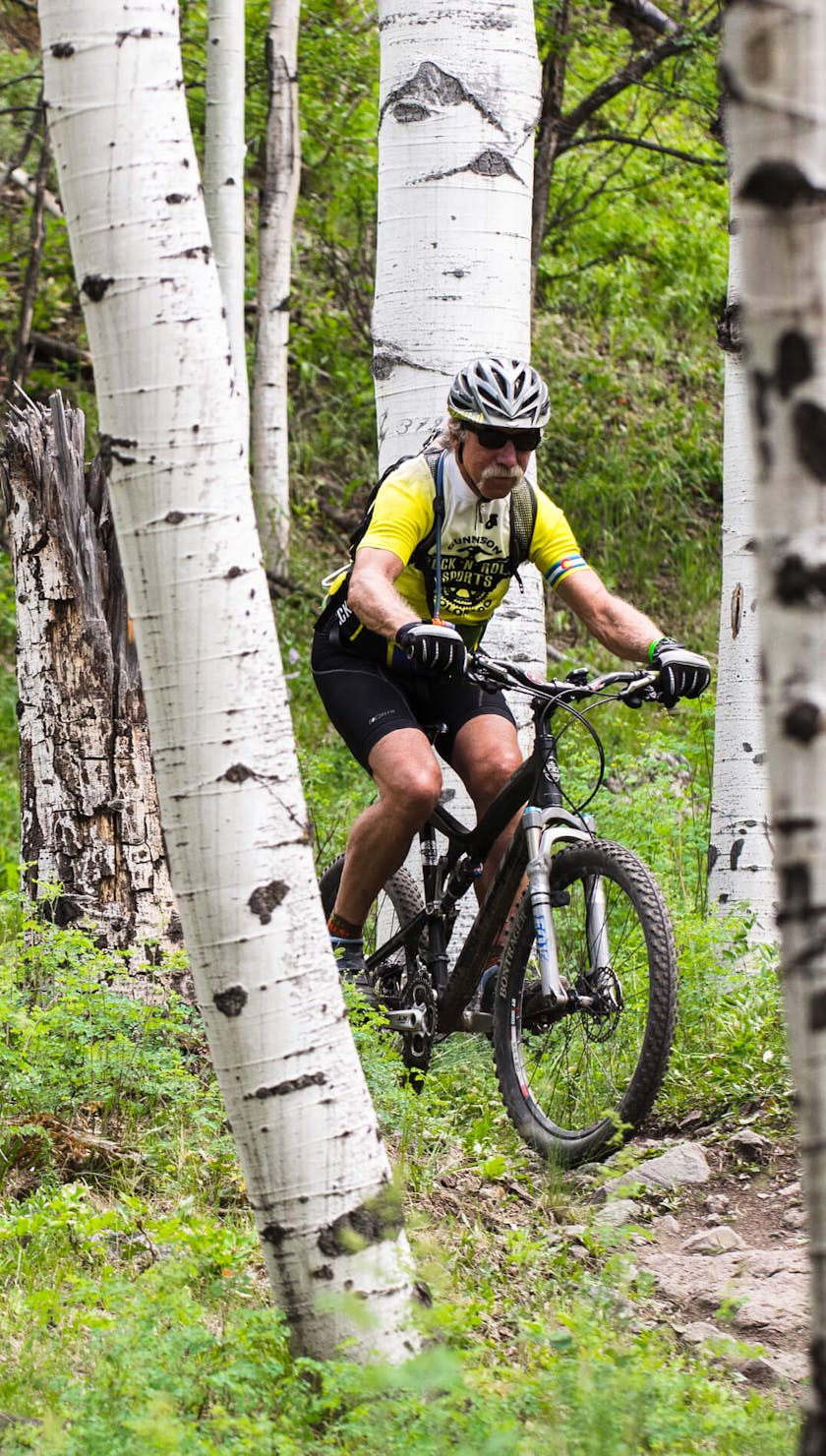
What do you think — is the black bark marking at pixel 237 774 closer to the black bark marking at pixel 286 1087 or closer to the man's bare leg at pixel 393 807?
the black bark marking at pixel 286 1087

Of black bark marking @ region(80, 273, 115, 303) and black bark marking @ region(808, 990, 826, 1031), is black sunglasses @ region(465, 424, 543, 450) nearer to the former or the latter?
black bark marking @ region(80, 273, 115, 303)

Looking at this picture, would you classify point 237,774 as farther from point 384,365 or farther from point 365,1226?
point 384,365

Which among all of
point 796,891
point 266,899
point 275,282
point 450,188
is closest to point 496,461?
point 450,188

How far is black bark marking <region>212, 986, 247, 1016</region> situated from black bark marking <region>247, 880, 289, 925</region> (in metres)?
0.14

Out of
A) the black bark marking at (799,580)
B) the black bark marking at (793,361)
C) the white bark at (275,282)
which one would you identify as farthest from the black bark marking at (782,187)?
the white bark at (275,282)

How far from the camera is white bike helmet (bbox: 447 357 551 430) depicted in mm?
4570

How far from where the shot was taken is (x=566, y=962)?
4617 mm

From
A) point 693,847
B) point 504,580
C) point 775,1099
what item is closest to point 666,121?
point 693,847

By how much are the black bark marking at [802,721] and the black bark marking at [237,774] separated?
1365 mm

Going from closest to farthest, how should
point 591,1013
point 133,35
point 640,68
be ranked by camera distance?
1. point 133,35
2. point 591,1013
3. point 640,68

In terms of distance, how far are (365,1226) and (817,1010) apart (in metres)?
1.44

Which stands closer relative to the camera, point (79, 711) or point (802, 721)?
point (802, 721)

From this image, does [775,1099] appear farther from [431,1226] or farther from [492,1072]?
[431,1226]

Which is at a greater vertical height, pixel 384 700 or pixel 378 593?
pixel 378 593
